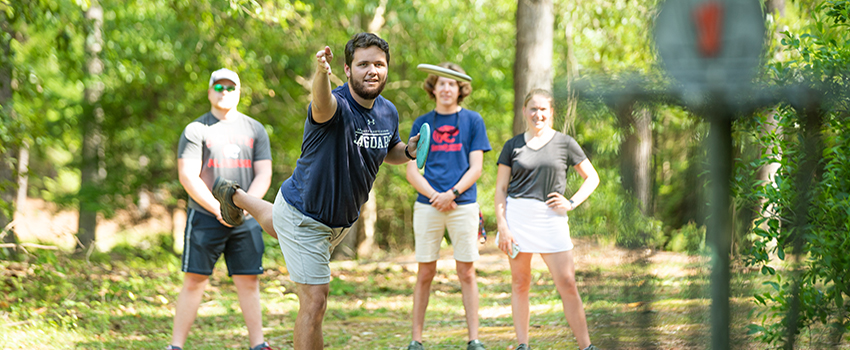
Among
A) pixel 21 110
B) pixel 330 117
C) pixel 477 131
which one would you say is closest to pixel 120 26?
pixel 21 110

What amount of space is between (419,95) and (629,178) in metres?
10.8

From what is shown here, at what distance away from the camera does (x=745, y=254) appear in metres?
2.10

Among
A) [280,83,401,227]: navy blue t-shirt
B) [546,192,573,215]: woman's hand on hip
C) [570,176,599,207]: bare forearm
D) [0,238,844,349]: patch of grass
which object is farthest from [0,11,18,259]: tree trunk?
[570,176,599,207]: bare forearm

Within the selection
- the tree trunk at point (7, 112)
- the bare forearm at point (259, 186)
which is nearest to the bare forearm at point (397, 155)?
the bare forearm at point (259, 186)

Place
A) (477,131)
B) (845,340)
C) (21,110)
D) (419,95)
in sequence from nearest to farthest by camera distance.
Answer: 1. (845,340)
2. (477,131)
3. (21,110)
4. (419,95)

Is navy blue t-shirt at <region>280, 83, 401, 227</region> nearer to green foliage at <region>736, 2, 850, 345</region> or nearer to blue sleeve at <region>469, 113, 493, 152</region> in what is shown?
blue sleeve at <region>469, 113, 493, 152</region>

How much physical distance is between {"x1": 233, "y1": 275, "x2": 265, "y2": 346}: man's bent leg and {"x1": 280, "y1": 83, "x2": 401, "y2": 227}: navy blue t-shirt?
1318 millimetres

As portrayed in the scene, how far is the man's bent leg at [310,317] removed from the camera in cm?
315

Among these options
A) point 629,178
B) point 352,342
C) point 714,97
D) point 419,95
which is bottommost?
point 352,342

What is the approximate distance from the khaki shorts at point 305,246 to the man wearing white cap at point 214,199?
1.03 m

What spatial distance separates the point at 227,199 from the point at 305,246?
84 centimetres

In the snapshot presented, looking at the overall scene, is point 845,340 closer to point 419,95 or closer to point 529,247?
point 529,247

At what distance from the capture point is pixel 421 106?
1266cm

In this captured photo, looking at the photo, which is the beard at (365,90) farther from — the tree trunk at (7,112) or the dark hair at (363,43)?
the tree trunk at (7,112)
